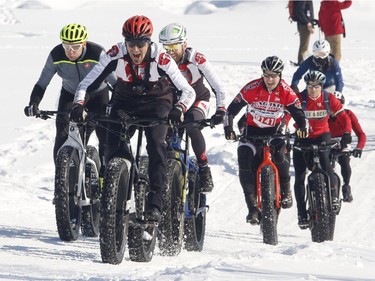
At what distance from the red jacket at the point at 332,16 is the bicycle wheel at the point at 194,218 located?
40.1ft

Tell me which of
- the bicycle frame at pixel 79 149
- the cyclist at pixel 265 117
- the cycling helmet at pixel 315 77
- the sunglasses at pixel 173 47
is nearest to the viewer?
the bicycle frame at pixel 79 149

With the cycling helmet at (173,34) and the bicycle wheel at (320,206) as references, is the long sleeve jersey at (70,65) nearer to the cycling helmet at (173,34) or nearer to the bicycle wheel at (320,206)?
the cycling helmet at (173,34)

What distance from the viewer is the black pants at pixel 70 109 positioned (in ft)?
32.1

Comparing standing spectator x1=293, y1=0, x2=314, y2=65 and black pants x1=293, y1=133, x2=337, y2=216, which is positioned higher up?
standing spectator x1=293, y1=0, x2=314, y2=65

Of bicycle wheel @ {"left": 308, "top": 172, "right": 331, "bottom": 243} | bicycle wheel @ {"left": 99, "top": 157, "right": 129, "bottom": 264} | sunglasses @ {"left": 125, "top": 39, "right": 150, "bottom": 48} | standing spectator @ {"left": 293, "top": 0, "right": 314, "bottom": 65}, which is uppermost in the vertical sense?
standing spectator @ {"left": 293, "top": 0, "right": 314, "bottom": 65}

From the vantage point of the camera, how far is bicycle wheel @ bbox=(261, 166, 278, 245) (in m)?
10.5

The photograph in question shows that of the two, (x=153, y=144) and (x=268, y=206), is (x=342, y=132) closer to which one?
(x=268, y=206)

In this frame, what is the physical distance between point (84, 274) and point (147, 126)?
1576 millimetres

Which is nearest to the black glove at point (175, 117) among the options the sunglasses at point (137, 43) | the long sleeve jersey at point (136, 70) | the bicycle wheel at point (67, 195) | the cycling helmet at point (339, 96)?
the long sleeve jersey at point (136, 70)

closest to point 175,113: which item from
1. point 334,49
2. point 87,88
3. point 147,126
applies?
point 147,126

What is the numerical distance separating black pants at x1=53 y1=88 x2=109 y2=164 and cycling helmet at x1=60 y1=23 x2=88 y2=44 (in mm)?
702

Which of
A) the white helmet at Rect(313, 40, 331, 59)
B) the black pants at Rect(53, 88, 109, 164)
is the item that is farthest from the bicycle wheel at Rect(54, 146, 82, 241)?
the white helmet at Rect(313, 40, 331, 59)

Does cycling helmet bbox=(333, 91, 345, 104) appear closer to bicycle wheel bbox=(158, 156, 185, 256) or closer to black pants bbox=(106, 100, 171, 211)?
bicycle wheel bbox=(158, 156, 185, 256)

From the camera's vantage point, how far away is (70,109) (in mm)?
9789
